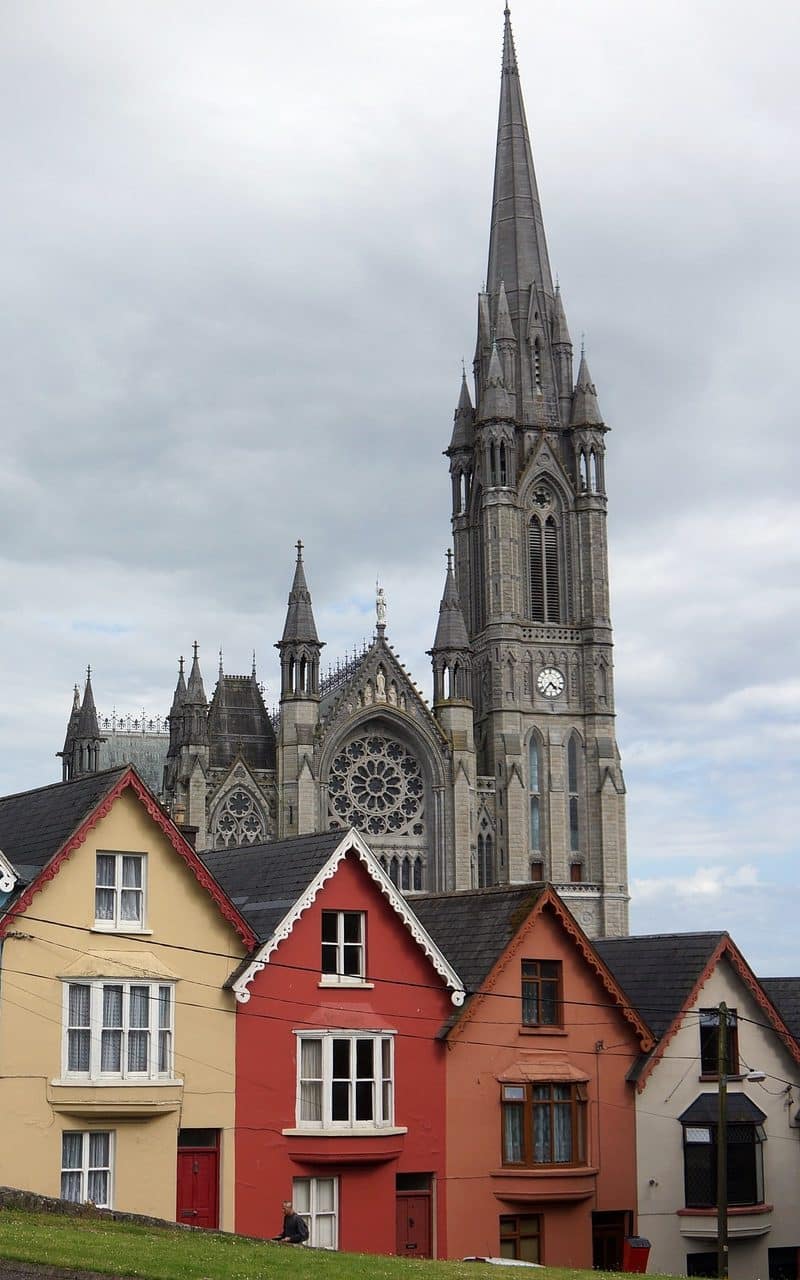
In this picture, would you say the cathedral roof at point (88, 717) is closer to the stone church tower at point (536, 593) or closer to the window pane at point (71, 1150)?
the stone church tower at point (536, 593)

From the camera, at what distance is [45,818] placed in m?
31.2

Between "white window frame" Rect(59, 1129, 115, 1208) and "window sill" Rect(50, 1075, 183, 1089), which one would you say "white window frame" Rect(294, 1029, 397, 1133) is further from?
"white window frame" Rect(59, 1129, 115, 1208)

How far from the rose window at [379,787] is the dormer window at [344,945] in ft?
177

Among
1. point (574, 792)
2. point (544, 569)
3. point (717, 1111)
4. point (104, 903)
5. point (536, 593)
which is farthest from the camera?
point (544, 569)

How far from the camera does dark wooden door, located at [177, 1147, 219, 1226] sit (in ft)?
97.1

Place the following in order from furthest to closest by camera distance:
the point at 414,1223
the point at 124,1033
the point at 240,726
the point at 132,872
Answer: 1. the point at 240,726
2. the point at 414,1223
3. the point at 132,872
4. the point at 124,1033

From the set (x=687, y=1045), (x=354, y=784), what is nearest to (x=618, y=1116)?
(x=687, y=1045)

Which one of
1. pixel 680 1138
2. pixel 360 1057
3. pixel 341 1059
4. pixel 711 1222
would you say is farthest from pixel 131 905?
pixel 711 1222

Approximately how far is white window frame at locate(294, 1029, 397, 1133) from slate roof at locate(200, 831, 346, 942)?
2.16m

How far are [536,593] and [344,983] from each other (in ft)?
216

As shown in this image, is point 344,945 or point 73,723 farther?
point 73,723

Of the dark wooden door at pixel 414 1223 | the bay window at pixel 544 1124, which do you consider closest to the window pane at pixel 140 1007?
the dark wooden door at pixel 414 1223

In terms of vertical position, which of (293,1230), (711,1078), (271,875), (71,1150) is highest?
(271,875)

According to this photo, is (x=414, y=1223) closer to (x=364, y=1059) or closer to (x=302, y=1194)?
(x=302, y=1194)
